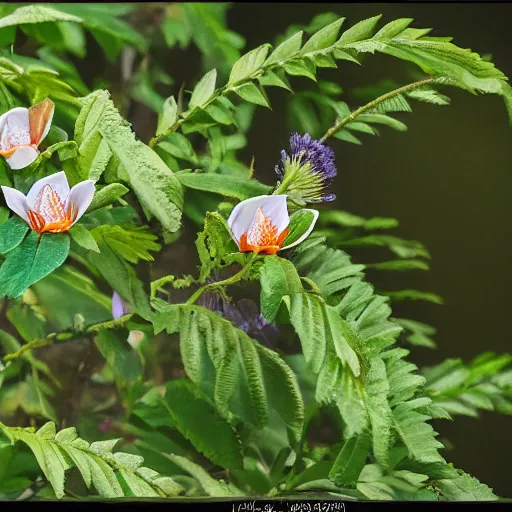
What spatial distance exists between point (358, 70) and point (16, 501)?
83 cm

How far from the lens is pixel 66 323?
0.93 metres

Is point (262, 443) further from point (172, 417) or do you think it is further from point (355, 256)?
point (355, 256)

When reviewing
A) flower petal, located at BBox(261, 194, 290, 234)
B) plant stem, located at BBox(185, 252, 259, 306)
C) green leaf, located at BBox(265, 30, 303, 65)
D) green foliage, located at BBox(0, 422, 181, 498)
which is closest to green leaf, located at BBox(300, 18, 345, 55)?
green leaf, located at BBox(265, 30, 303, 65)

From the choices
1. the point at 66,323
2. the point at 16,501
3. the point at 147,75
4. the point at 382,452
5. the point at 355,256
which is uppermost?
the point at 147,75

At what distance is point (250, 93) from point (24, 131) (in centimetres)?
35

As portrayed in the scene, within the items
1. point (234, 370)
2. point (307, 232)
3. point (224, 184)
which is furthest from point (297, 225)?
point (234, 370)

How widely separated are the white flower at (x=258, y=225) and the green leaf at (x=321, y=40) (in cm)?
24

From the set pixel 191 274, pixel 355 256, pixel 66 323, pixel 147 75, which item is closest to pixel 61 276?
pixel 66 323

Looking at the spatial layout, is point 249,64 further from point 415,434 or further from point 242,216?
point 415,434

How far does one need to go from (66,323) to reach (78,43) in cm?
43

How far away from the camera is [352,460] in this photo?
0.90 m

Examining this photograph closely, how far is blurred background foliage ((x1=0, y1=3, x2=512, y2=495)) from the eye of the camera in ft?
3.07

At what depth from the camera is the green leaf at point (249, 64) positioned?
94 centimetres

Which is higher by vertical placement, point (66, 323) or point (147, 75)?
point (147, 75)
